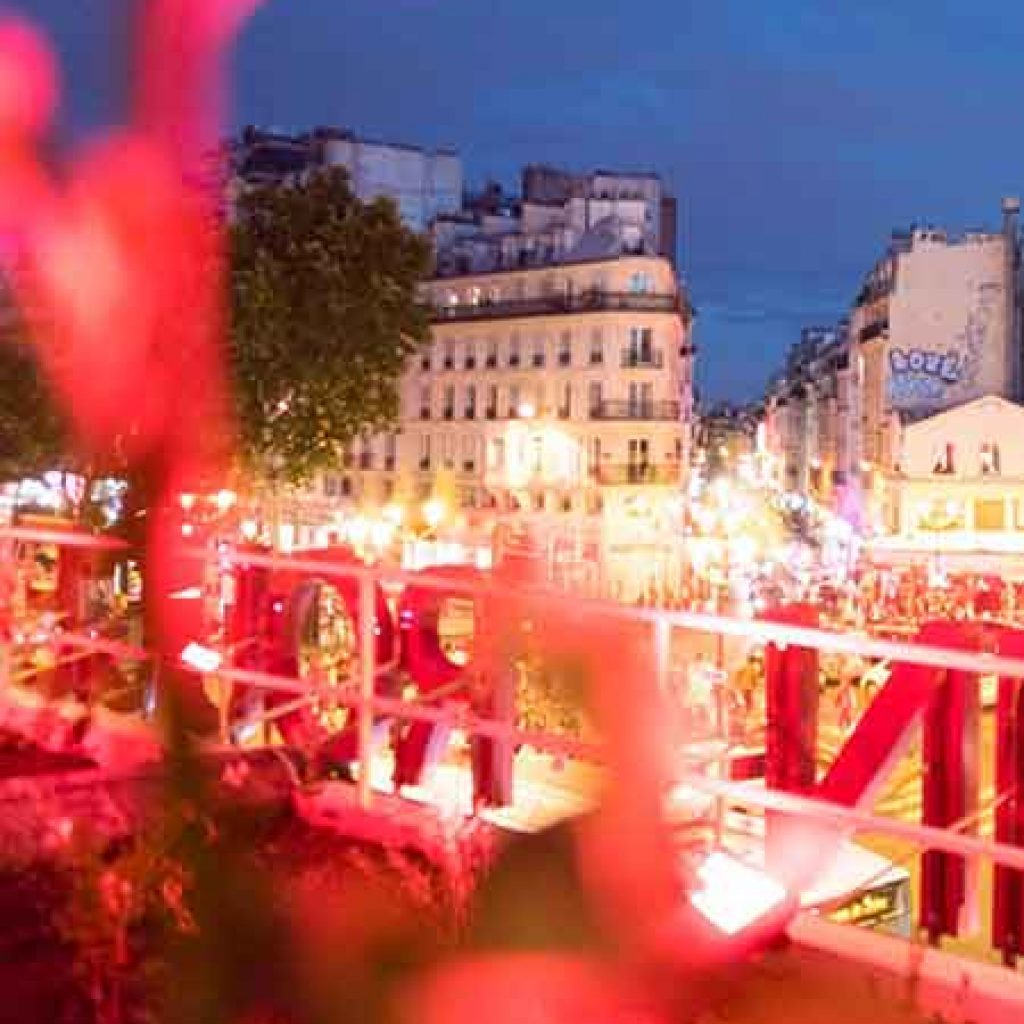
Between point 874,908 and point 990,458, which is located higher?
point 990,458

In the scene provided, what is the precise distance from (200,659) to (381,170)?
275 feet

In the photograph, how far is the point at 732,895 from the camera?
623 centimetres

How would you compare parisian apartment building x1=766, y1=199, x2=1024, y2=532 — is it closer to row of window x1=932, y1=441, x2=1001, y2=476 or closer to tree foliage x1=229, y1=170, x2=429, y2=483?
row of window x1=932, y1=441, x2=1001, y2=476

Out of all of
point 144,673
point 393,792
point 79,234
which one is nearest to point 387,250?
point 79,234

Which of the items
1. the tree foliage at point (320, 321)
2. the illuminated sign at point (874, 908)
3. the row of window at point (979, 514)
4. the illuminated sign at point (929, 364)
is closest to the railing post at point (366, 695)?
the illuminated sign at point (874, 908)

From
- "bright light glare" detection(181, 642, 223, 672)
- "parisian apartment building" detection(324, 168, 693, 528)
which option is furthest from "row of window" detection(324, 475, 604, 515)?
"bright light glare" detection(181, 642, 223, 672)

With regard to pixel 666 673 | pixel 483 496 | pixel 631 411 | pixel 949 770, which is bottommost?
pixel 949 770

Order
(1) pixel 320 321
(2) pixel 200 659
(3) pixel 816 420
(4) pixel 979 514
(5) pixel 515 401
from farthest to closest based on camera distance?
(3) pixel 816 420, (5) pixel 515 401, (4) pixel 979 514, (1) pixel 320 321, (2) pixel 200 659

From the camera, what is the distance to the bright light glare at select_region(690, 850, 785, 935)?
20.2 feet

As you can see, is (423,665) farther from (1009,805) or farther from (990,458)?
(990,458)

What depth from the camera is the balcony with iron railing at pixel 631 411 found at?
7819 centimetres

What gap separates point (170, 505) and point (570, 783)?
10.1 feet

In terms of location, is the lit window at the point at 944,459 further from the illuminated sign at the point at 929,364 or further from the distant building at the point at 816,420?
the distant building at the point at 816,420

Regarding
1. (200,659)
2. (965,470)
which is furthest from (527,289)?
(200,659)
